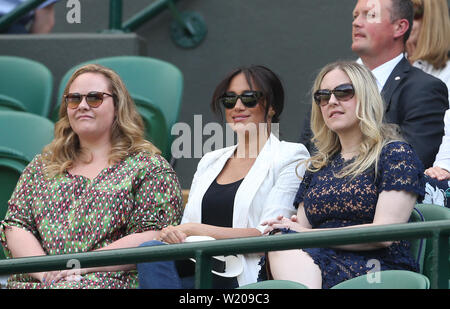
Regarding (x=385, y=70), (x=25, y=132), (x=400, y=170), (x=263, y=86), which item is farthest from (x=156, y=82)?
(x=400, y=170)

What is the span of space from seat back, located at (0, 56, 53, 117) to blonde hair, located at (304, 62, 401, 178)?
7.85 ft

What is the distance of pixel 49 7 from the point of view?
647cm

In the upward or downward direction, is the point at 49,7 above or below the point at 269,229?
above

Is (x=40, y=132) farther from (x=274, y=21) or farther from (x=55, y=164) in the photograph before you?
(x=274, y=21)

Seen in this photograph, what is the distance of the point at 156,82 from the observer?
516 centimetres

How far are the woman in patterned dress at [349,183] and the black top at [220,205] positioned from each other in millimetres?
335

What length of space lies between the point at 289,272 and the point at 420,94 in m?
1.22

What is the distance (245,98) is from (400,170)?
96 cm

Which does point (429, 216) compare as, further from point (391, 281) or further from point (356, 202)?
point (391, 281)

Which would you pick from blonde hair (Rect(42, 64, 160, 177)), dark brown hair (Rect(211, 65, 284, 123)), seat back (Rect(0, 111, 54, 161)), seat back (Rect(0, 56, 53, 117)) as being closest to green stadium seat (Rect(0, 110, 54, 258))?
seat back (Rect(0, 111, 54, 161))

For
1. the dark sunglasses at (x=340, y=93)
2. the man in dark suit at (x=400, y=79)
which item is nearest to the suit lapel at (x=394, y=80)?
the man in dark suit at (x=400, y=79)

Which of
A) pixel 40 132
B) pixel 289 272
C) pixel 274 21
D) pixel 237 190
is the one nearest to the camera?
pixel 289 272

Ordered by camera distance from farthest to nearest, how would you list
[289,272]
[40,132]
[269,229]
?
1. [40,132]
2. [269,229]
3. [289,272]
